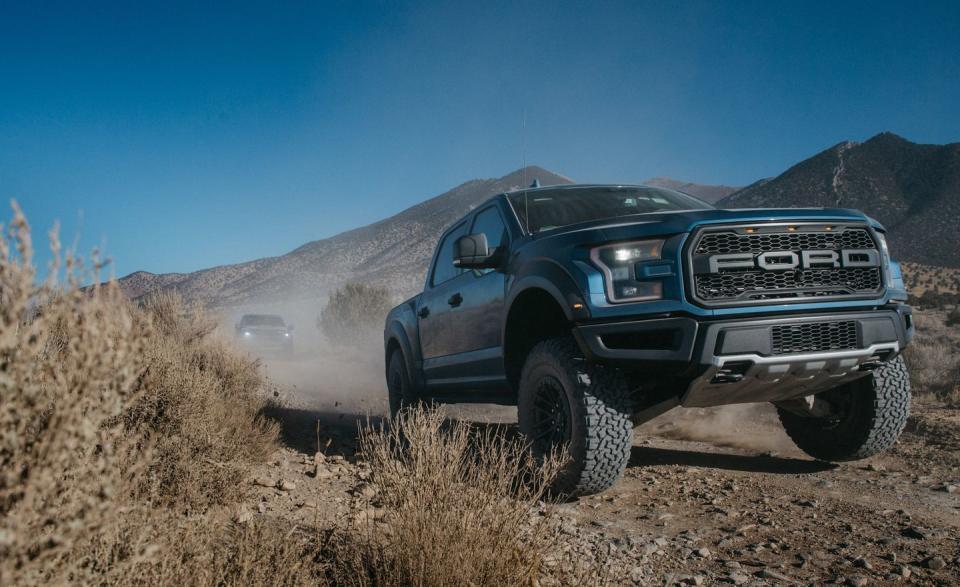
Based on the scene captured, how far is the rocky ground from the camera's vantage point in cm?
A: 282

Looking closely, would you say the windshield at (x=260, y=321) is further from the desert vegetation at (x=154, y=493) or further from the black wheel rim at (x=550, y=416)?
the black wheel rim at (x=550, y=416)

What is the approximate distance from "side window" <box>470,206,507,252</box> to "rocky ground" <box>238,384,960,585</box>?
198 centimetres

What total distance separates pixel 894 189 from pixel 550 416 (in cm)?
5221

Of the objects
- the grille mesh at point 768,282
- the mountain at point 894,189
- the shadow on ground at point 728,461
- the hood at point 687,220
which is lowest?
the shadow on ground at point 728,461

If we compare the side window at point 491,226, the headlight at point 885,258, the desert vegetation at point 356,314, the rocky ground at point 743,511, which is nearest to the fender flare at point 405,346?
the rocky ground at point 743,511

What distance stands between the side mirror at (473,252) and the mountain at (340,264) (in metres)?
55.1

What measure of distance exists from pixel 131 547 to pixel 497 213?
145 inches

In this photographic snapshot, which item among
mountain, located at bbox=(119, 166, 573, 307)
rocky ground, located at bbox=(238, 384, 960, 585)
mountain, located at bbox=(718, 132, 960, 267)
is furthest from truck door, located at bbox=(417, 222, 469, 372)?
mountain, located at bbox=(119, 166, 573, 307)

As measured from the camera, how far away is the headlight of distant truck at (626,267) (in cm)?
357

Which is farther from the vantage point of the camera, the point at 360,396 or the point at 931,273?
the point at 931,273

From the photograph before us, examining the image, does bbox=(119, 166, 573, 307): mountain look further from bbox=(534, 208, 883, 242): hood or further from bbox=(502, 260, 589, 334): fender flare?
bbox=(534, 208, 883, 242): hood

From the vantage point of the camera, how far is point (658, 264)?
352cm

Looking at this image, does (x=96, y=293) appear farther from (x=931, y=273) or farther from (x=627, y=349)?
(x=931, y=273)

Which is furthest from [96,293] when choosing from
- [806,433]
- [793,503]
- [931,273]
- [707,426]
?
[931,273]
